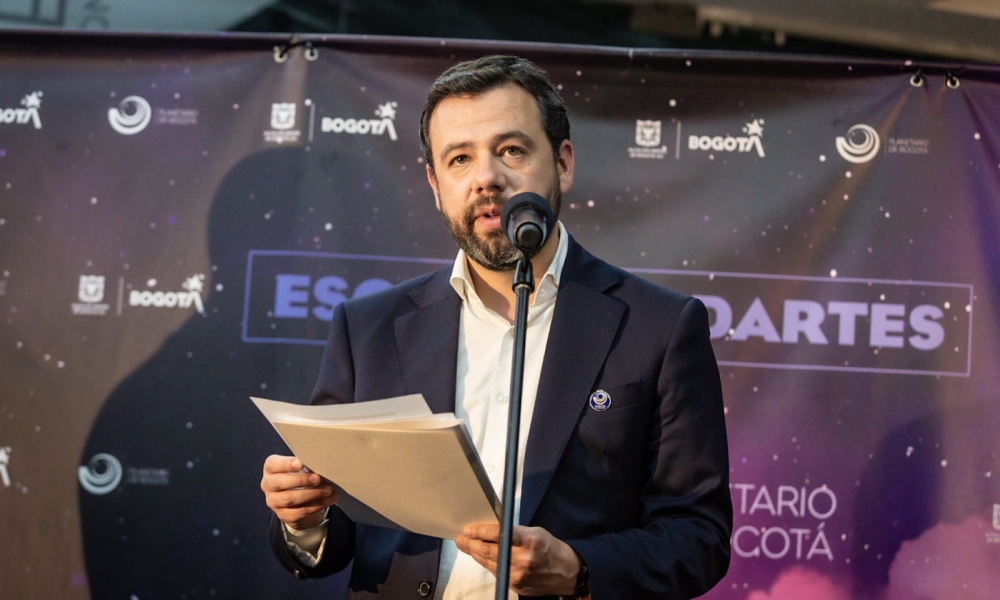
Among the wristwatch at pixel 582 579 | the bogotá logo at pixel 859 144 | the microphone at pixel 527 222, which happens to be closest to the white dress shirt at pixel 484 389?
the wristwatch at pixel 582 579

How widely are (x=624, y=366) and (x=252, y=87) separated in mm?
2073

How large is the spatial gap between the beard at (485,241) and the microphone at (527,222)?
0.43 m

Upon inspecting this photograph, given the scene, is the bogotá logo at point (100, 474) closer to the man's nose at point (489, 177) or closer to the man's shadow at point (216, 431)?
the man's shadow at point (216, 431)

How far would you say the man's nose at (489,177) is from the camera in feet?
7.08

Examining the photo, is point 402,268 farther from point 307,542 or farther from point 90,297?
point 307,542

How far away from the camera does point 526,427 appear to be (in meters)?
2.11

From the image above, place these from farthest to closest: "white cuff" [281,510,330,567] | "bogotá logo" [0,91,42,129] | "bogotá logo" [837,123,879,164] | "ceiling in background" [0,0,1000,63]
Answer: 1. "ceiling in background" [0,0,1000,63]
2. "bogotá logo" [0,91,42,129]
3. "bogotá logo" [837,123,879,164]
4. "white cuff" [281,510,330,567]

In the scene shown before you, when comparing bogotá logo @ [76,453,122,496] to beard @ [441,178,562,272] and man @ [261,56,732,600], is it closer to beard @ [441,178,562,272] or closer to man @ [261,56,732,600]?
man @ [261,56,732,600]

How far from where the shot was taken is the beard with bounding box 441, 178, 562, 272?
2.17 metres

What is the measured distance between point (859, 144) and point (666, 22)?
1232 mm

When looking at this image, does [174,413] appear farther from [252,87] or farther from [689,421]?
[689,421]

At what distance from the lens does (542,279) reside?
90.0 inches

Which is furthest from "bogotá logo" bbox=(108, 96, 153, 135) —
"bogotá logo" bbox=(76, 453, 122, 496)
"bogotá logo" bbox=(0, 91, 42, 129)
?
"bogotá logo" bbox=(76, 453, 122, 496)

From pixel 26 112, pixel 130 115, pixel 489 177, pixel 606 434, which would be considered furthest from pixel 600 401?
pixel 26 112
